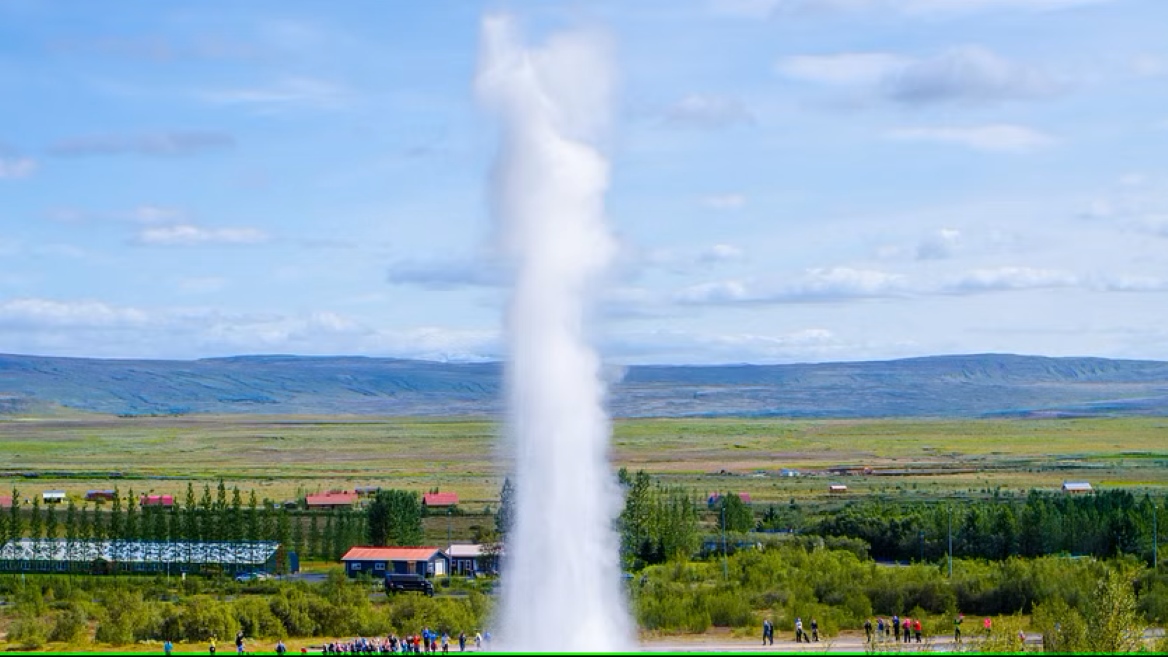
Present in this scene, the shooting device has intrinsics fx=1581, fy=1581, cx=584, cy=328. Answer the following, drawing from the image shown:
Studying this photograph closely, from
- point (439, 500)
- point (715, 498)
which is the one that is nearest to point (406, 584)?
point (715, 498)

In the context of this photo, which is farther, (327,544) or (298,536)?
(298,536)

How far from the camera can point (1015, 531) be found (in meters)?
67.3

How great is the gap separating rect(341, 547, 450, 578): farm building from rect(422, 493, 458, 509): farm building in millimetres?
30591

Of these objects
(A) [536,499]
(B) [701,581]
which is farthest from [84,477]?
(A) [536,499]

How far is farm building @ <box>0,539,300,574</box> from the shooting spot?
69.8 m

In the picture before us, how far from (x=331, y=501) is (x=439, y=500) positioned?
7212 millimetres

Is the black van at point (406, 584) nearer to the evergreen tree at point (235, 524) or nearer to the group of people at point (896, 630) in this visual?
the evergreen tree at point (235, 524)

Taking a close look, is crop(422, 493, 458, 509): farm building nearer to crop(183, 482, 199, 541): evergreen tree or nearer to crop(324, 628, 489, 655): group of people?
crop(183, 482, 199, 541): evergreen tree

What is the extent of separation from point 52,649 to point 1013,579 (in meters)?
29.8

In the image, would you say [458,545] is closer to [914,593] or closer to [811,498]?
[914,593]

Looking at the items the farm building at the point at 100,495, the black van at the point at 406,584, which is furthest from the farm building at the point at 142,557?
the farm building at the point at 100,495

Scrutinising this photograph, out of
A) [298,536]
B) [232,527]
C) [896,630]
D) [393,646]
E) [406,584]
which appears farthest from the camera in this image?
[298,536]

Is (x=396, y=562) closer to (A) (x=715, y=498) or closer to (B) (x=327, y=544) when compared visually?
(B) (x=327, y=544)

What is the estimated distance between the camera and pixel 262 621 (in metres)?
48.2
